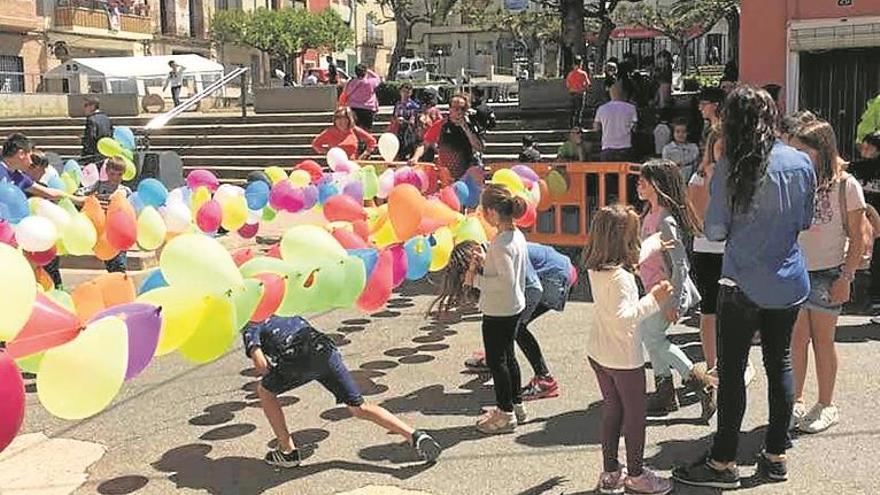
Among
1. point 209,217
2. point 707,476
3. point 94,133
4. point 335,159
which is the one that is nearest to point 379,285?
point 707,476

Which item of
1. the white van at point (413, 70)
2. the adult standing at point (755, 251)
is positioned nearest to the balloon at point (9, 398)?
the adult standing at point (755, 251)

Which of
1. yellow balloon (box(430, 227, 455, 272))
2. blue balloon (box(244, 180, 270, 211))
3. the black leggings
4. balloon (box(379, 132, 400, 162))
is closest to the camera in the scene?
the black leggings

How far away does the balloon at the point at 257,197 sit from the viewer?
302 inches

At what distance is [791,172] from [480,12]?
45.4 metres

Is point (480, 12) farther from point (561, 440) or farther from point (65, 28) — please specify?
point (561, 440)

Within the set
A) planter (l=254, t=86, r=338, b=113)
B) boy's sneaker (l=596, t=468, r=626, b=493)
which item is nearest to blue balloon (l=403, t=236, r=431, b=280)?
boy's sneaker (l=596, t=468, r=626, b=493)

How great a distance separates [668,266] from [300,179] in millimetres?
4209

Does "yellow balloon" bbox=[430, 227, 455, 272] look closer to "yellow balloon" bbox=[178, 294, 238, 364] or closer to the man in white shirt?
"yellow balloon" bbox=[178, 294, 238, 364]

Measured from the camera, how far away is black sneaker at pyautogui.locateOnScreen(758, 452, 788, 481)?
4.12 metres

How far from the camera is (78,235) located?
5949mm

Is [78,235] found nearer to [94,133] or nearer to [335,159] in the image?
[335,159]

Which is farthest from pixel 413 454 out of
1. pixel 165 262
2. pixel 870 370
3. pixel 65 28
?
pixel 65 28

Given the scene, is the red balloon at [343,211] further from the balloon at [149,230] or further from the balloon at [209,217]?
the balloon at [149,230]

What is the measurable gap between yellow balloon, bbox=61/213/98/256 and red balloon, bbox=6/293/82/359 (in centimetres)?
255
